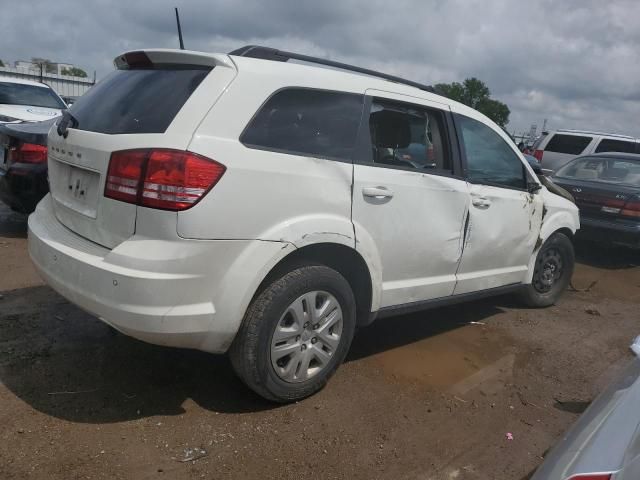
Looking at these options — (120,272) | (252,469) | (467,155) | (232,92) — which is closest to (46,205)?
(120,272)

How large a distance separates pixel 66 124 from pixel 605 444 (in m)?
3.08

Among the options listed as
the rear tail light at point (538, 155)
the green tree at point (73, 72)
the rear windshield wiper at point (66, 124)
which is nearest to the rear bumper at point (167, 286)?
the rear windshield wiper at point (66, 124)

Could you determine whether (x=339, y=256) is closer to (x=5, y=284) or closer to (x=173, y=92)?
(x=173, y=92)

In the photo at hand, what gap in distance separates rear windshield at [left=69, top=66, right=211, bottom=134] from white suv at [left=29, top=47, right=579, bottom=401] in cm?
1

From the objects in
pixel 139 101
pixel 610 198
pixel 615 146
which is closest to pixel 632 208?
pixel 610 198

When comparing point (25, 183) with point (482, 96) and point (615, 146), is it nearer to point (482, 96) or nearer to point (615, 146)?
point (615, 146)

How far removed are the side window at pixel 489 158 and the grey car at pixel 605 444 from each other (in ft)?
7.31

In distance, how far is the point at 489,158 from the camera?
4250mm

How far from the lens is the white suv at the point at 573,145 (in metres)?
13.1

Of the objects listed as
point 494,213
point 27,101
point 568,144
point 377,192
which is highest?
point 568,144

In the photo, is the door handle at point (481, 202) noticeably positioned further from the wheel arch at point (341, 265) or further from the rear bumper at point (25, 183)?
the rear bumper at point (25, 183)

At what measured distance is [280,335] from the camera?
2922 millimetres

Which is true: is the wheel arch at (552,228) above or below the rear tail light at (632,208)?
below

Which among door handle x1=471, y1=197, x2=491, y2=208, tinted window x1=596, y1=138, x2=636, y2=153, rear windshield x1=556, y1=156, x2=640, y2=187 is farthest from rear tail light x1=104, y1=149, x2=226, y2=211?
tinted window x1=596, y1=138, x2=636, y2=153
